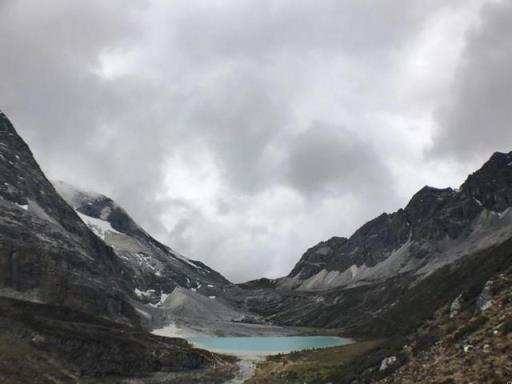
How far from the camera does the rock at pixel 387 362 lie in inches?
1475

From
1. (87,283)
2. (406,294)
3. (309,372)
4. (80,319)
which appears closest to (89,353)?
(309,372)

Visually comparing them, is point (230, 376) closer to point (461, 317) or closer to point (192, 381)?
point (192, 381)

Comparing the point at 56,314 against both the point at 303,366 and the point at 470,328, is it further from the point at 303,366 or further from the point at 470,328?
the point at 470,328

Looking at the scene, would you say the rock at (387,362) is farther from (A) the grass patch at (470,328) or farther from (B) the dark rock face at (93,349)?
(B) the dark rock face at (93,349)

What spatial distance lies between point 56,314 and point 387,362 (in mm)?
101350

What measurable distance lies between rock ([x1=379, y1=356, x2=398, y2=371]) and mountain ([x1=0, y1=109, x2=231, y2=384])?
139ft

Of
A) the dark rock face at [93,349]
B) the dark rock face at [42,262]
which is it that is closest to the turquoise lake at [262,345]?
the dark rock face at [42,262]

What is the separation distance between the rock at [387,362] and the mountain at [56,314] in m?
42.2

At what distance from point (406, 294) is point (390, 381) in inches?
6675

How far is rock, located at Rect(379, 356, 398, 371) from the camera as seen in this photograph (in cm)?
3746

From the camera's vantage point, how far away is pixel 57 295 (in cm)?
14725

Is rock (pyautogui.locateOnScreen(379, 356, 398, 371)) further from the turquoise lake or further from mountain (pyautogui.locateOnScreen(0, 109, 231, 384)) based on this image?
the turquoise lake

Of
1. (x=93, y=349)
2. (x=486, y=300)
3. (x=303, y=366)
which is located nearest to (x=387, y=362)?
(x=486, y=300)

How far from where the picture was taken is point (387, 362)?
38.6 m
